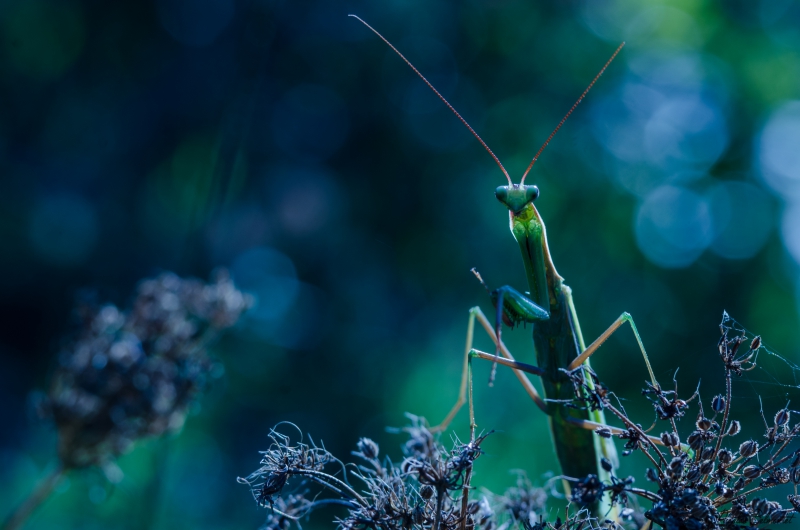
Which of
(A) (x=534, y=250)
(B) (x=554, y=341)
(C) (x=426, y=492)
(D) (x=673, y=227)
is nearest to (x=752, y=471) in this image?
(C) (x=426, y=492)

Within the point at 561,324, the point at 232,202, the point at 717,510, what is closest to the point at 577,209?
the point at 232,202

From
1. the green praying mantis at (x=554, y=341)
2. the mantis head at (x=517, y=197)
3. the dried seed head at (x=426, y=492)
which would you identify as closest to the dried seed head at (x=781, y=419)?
the green praying mantis at (x=554, y=341)

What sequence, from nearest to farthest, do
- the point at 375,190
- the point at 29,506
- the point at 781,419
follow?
the point at 781,419
the point at 29,506
the point at 375,190

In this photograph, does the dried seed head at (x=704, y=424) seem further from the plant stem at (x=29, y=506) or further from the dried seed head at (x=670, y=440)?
the plant stem at (x=29, y=506)

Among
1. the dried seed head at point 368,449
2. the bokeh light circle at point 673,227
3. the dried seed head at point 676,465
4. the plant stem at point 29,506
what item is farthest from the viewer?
the bokeh light circle at point 673,227

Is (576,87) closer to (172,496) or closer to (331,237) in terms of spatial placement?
(331,237)

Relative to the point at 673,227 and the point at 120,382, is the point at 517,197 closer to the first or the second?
the point at 120,382
